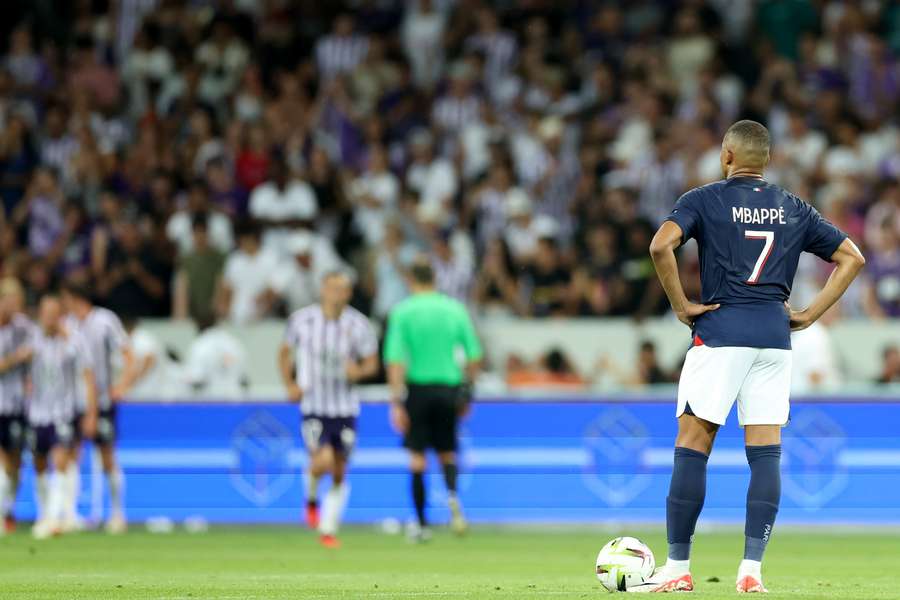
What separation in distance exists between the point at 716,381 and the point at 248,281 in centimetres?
1182

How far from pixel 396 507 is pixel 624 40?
8172 mm

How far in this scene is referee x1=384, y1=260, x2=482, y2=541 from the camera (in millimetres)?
15086

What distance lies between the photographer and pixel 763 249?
8570mm

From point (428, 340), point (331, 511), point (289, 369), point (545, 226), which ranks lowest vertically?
point (331, 511)

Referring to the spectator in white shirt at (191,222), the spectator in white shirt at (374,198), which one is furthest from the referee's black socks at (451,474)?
the spectator in white shirt at (191,222)

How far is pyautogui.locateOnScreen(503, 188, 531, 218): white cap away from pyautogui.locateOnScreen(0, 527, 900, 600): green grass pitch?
181 inches

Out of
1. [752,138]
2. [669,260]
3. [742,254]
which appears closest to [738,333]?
[742,254]

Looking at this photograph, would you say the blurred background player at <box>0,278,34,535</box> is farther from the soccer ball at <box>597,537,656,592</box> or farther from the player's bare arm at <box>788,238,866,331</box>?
the player's bare arm at <box>788,238,866,331</box>

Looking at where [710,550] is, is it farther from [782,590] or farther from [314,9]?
[314,9]

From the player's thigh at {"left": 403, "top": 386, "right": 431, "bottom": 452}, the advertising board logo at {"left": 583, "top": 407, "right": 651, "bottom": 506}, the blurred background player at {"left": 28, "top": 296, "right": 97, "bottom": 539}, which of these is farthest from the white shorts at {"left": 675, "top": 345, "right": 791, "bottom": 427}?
the blurred background player at {"left": 28, "top": 296, "right": 97, "bottom": 539}

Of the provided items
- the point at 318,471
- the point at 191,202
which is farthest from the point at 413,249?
the point at 318,471

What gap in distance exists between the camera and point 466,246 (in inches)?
791

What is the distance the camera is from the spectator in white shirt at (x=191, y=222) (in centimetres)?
2017

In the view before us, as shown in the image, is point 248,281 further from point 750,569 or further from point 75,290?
Result: point 750,569
